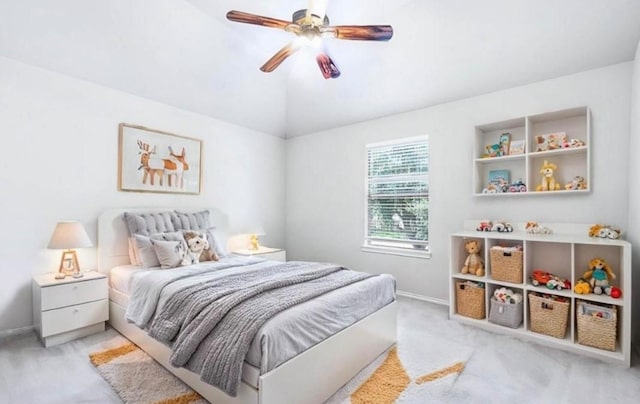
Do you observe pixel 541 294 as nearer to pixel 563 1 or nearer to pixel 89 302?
pixel 563 1

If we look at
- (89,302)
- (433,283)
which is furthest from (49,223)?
(433,283)

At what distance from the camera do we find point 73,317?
8.70 feet

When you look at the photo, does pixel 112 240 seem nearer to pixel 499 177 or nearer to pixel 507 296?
pixel 507 296

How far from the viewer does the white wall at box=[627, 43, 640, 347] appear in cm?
241

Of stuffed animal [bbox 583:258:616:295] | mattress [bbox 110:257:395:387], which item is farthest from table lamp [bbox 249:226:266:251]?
stuffed animal [bbox 583:258:616:295]

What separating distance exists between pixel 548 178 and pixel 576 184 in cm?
22

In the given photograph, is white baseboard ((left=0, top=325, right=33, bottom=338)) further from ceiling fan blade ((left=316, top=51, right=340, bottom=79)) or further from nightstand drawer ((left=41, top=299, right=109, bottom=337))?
ceiling fan blade ((left=316, top=51, right=340, bottom=79))

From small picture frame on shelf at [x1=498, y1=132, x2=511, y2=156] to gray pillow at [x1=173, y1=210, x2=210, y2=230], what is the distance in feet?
11.3

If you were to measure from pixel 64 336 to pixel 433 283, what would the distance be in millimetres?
3706

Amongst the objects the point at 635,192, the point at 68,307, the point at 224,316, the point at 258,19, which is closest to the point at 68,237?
the point at 68,307

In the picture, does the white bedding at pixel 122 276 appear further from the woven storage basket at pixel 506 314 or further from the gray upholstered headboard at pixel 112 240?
the woven storage basket at pixel 506 314

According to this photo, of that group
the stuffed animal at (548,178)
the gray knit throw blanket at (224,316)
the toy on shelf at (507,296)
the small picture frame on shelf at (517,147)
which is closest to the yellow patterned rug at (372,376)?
the gray knit throw blanket at (224,316)

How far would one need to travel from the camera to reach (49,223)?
2906 mm

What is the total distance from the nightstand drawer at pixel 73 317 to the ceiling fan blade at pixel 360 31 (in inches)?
119
